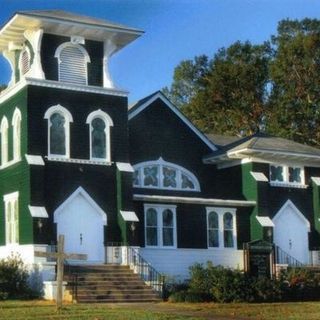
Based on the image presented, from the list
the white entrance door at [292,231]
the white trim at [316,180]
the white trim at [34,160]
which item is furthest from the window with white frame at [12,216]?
the white trim at [316,180]

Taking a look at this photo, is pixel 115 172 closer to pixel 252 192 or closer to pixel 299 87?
pixel 252 192

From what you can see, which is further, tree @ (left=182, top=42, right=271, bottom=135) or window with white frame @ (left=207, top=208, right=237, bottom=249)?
tree @ (left=182, top=42, right=271, bottom=135)

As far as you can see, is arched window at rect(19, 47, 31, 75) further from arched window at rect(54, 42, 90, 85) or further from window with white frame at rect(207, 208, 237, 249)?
window with white frame at rect(207, 208, 237, 249)

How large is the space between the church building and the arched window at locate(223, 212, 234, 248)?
7 cm

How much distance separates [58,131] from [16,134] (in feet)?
5.91

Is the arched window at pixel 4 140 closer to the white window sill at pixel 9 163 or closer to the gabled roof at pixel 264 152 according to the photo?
the white window sill at pixel 9 163

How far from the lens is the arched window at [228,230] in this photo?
37.2 meters

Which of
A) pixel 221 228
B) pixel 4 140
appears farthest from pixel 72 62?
pixel 221 228

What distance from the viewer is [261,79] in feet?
204

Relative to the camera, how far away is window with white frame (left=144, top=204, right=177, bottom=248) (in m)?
35.4

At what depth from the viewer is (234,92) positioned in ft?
204

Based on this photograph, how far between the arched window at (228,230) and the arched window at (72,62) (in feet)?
30.5

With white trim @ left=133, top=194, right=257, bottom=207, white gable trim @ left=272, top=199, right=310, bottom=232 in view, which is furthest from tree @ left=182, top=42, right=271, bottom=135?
white trim @ left=133, top=194, right=257, bottom=207

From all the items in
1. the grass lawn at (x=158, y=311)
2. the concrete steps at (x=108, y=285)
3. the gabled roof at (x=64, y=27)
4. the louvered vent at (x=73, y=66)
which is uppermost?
the gabled roof at (x=64, y=27)
